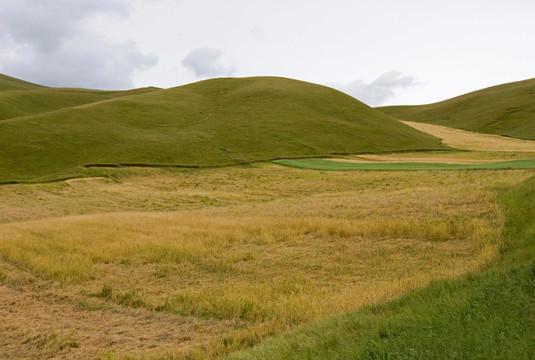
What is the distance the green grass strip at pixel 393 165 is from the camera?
4628 cm

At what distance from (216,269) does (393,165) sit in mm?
44418

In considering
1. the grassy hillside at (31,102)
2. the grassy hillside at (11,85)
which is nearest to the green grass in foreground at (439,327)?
the grassy hillside at (31,102)

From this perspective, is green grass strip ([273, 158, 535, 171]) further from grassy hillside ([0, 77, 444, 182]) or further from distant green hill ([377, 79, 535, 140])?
distant green hill ([377, 79, 535, 140])

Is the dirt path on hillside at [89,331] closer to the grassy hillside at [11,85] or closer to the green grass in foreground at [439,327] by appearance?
the green grass in foreground at [439,327]

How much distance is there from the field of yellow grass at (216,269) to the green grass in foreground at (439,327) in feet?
4.25

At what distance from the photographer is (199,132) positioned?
75.3 metres

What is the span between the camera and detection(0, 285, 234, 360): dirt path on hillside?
896 cm

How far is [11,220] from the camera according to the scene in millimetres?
29906

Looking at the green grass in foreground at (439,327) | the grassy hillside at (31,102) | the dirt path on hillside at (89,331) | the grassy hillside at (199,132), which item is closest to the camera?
the green grass in foreground at (439,327)

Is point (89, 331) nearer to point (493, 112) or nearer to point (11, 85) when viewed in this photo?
point (493, 112)

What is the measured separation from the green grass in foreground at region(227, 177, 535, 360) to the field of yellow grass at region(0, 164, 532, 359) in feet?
4.25

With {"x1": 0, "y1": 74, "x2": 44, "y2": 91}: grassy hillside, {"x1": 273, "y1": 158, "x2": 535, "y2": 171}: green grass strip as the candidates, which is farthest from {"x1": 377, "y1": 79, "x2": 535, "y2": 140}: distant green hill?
{"x1": 0, "y1": 74, "x2": 44, "y2": 91}: grassy hillside

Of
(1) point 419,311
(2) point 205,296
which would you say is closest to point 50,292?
(2) point 205,296

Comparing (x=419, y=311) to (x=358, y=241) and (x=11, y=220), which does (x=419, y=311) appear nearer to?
(x=358, y=241)
